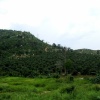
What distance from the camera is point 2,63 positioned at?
90.1 metres

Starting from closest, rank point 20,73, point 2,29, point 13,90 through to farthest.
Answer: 1. point 13,90
2. point 20,73
3. point 2,29

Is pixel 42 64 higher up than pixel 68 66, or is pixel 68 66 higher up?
pixel 42 64

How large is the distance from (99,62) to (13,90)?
166 ft

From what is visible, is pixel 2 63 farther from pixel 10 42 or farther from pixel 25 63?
pixel 10 42

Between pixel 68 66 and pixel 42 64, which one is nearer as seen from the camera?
pixel 68 66

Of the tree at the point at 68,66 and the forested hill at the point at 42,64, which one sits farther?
the forested hill at the point at 42,64

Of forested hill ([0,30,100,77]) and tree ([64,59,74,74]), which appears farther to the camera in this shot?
forested hill ([0,30,100,77])

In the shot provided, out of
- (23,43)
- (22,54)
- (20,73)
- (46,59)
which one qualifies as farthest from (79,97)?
(23,43)

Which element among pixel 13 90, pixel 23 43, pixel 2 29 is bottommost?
pixel 13 90

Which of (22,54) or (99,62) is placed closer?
(99,62)

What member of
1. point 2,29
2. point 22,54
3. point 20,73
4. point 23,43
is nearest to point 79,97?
point 20,73

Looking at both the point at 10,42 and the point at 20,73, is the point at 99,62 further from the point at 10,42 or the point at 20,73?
the point at 10,42

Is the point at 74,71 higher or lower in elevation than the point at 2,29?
lower

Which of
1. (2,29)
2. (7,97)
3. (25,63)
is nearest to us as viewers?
(7,97)
